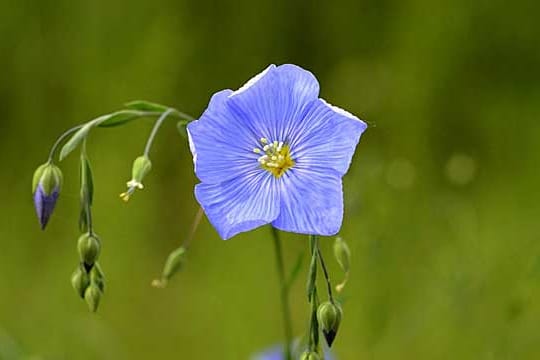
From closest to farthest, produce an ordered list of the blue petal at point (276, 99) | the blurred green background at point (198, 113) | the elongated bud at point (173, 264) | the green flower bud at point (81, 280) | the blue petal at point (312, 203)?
the blue petal at point (312, 203), the blue petal at point (276, 99), the green flower bud at point (81, 280), the elongated bud at point (173, 264), the blurred green background at point (198, 113)

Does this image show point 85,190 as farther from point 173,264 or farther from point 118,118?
point 173,264

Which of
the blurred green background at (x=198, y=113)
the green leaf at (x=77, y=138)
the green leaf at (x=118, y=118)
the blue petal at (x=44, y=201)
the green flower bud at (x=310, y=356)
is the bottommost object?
the blurred green background at (x=198, y=113)

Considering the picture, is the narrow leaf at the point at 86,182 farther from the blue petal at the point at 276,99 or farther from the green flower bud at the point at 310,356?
the green flower bud at the point at 310,356

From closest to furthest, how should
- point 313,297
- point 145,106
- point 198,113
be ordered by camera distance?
point 313,297
point 145,106
point 198,113

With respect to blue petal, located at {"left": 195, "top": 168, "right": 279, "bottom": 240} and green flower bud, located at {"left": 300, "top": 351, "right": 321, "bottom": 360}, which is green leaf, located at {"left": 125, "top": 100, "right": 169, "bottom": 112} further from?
green flower bud, located at {"left": 300, "top": 351, "right": 321, "bottom": 360}

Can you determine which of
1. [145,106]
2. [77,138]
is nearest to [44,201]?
[77,138]

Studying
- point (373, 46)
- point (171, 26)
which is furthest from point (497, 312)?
point (171, 26)

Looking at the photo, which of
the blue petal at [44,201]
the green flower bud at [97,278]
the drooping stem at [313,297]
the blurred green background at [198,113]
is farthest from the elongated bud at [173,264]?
the blurred green background at [198,113]
